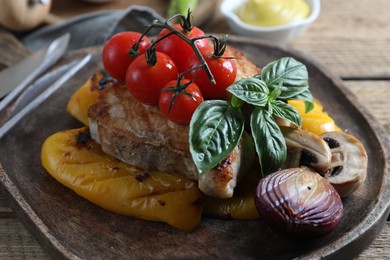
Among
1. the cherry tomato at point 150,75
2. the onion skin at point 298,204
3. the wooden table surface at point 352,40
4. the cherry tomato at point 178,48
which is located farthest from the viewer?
the wooden table surface at point 352,40

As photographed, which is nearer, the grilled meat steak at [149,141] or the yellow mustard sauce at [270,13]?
the grilled meat steak at [149,141]

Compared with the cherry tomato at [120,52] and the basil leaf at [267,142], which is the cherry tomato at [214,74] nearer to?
the basil leaf at [267,142]

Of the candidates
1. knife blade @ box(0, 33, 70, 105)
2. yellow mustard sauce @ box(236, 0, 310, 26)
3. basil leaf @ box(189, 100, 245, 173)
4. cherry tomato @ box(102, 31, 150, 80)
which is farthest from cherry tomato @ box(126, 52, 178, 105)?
yellow mustard sauce @ box(236, 0, 310, 26)

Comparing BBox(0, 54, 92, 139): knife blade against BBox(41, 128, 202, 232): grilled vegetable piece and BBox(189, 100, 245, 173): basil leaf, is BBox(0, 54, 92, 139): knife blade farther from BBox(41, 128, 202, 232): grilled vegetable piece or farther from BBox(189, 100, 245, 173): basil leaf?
BBox(189, 100, 245, 173): basil leaf

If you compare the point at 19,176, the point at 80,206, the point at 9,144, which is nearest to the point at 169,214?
the point at 80,206

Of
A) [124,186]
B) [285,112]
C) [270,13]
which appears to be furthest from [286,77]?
[270,13]

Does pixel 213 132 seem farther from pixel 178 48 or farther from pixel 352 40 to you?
pixel 352 40

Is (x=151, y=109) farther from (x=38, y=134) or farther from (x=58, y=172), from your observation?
(x=38, y=134)

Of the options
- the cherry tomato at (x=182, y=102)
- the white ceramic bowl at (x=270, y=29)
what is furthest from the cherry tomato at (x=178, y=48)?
the white ceramic bowl at (x=270, y=29)
